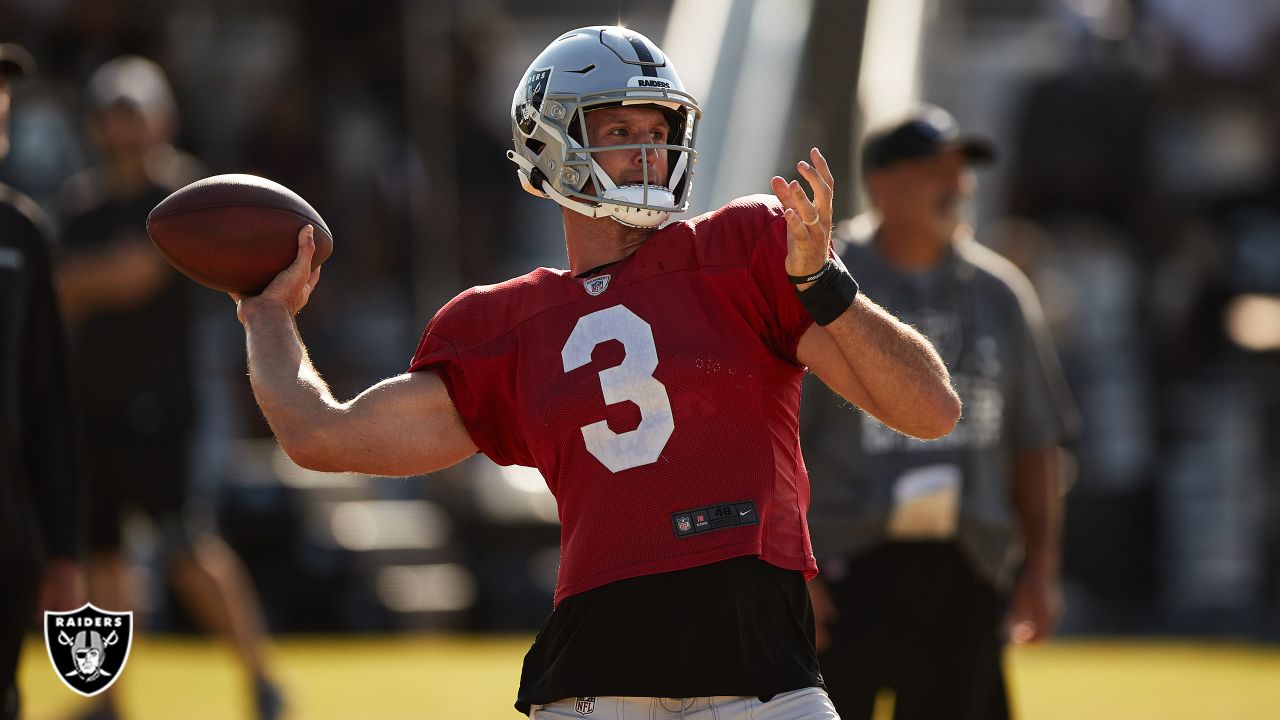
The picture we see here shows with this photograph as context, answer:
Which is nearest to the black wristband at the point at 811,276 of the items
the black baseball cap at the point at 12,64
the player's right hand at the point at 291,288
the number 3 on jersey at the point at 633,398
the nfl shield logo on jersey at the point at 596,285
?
the number 3 on jersey at the point at 633,398

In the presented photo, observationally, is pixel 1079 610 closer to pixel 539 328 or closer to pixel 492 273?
pixel 492 273

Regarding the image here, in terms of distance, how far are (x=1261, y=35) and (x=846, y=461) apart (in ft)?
26.7

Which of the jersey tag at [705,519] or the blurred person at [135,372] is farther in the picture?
the blurred person at [135,372]

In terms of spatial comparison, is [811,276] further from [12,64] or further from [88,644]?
[12,64]

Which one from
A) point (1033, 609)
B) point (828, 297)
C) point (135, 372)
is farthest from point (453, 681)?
point (828, 297)

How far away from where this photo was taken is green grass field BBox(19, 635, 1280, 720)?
24.9ft

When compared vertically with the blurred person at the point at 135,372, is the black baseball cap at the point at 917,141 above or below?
above

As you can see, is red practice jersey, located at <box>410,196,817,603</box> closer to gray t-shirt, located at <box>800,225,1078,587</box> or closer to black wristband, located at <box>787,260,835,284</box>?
black wristband, located at <box>787,260,835,284</box>

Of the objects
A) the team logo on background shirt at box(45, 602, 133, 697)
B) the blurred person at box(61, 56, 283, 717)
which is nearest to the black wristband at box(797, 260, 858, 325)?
the team logo on background shirt at box(45, 602, 133, 697)

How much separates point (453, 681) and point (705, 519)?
214 inches

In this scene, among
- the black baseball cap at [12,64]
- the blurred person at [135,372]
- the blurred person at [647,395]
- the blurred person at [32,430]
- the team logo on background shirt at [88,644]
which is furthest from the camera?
the blurred person at [135,372]

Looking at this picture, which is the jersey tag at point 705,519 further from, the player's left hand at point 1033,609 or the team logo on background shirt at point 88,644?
the player's left hand at point 1033,609

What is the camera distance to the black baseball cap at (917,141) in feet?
17.3

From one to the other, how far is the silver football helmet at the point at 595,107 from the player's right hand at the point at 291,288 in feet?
1.41
